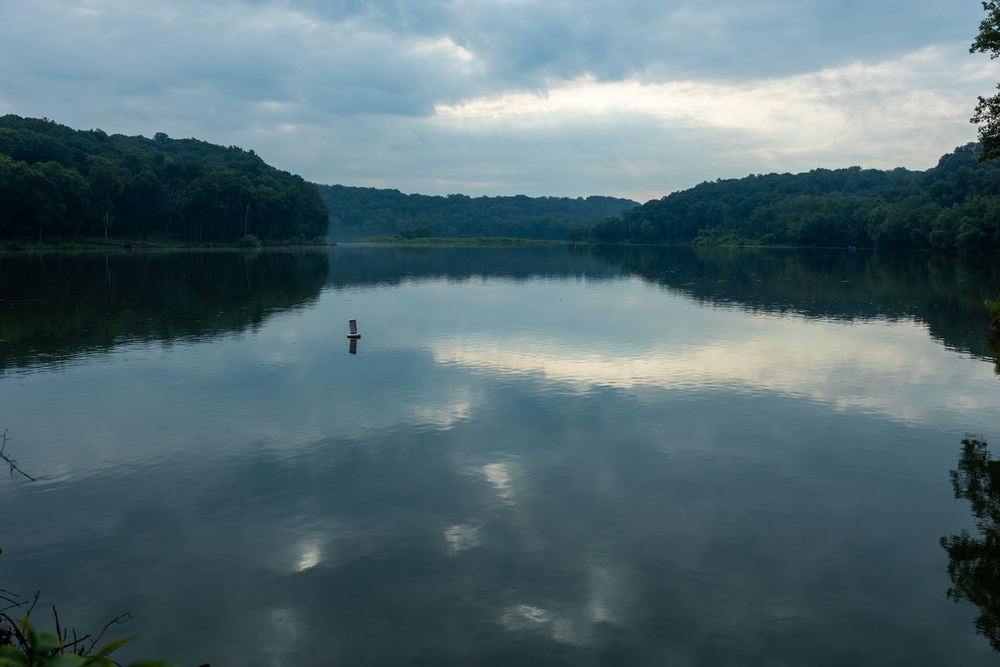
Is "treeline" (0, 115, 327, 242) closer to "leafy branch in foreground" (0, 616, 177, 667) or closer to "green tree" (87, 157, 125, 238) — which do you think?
"green tree" (87, 157, 125, 238)

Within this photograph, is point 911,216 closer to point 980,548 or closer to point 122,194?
point 980,548

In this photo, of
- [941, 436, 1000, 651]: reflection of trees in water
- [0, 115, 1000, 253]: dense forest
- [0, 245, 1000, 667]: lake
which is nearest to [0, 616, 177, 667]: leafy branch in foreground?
[0, 245, 1000, 667]: lake

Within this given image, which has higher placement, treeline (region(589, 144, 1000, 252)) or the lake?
treeline (region(589, 144, 1000, 252))

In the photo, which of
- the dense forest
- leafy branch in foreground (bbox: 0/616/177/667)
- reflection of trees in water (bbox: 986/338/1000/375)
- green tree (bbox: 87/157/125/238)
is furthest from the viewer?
green tree (bbox: 87/157/125/238)

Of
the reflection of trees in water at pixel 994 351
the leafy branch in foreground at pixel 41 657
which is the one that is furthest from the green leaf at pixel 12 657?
the reflection of trees in water at pixel 994 351

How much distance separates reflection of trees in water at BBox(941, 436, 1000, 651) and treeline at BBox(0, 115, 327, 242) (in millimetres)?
116386

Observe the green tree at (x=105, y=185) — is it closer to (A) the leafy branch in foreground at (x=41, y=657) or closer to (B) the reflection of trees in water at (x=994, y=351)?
(B) the reflection of trees in water at (x=994, y=351)

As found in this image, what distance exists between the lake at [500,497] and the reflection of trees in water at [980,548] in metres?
0.11

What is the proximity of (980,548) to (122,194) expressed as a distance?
13577cm

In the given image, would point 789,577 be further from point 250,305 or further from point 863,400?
point 250,305

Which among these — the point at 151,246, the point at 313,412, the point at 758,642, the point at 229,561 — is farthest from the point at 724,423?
the point at 151,246

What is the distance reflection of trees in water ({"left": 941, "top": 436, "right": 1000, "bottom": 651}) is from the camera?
919cm

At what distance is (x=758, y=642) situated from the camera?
8375 mm

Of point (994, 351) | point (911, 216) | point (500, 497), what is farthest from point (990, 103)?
point (911, 216)
